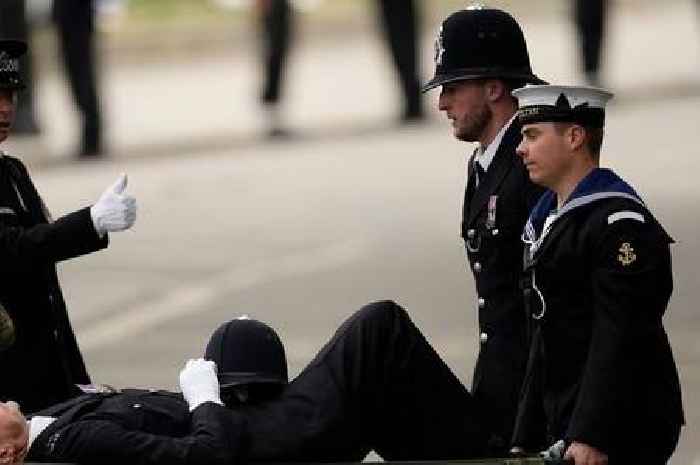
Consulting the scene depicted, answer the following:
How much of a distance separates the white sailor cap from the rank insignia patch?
396 mm

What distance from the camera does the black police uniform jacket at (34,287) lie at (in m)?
8.25

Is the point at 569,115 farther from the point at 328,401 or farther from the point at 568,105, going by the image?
the point at 328,401

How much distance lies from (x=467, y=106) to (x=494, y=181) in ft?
0.73

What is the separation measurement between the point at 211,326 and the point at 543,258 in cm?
629

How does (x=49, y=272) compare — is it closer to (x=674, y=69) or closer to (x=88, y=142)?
(x=88, y=142)

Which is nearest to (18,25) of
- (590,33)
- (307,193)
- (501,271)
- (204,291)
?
(307,193)

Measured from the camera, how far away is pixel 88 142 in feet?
66.4

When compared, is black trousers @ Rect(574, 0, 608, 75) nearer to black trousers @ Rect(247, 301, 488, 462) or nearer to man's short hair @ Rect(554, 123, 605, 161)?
black trousers @ Rect(247, 301, 488, 462)

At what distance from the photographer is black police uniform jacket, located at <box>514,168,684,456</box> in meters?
7.35

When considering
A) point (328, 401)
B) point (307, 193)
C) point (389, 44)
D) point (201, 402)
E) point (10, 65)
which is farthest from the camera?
point (389, 44)

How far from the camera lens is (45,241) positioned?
27.1 ft

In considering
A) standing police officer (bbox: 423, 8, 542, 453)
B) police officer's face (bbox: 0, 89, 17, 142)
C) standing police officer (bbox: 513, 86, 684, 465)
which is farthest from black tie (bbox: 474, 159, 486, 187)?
police officer's face (bbox: 0, 89, 17, 142)

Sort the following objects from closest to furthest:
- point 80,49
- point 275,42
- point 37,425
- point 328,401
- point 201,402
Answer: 1. point 37,425
2. point 201,402
3. point 328,401
4. point 80,49
5. point 275,42

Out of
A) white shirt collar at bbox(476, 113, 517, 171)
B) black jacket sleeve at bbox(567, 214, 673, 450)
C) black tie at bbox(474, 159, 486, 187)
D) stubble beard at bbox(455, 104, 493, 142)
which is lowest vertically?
black jacket sleeve at bbox(567, 214, 673, 450)
